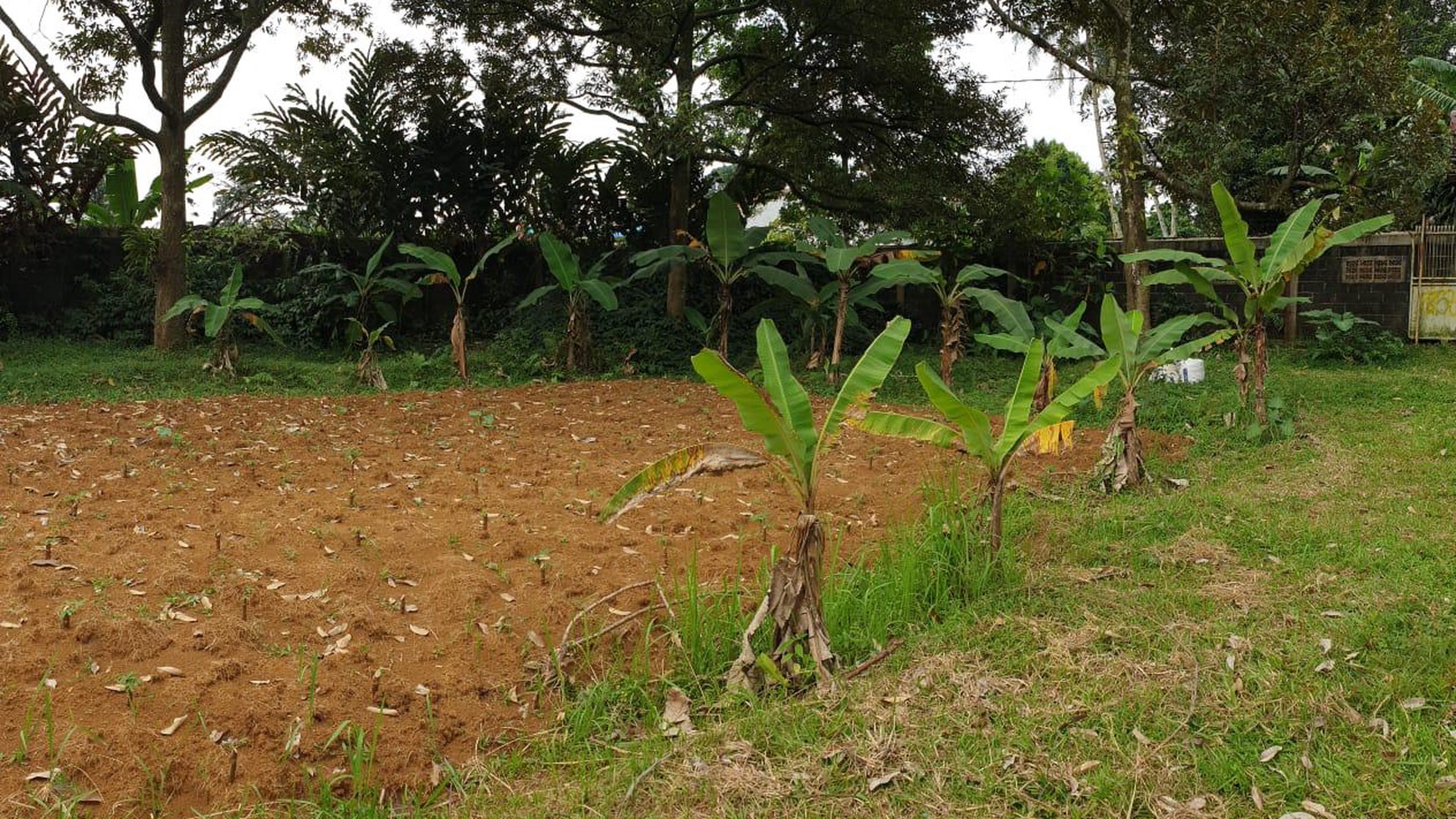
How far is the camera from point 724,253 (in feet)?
28.8

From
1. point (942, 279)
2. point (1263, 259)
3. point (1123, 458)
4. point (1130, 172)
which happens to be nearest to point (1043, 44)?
point (1130, 172)

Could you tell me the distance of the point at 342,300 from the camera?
10.6 metres

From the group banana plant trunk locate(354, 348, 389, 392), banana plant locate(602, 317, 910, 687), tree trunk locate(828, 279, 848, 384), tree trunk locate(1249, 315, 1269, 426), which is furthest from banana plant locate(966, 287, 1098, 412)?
banana plant trunk locate(354, 348, 389, 392)

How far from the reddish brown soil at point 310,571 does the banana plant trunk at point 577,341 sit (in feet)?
9.36

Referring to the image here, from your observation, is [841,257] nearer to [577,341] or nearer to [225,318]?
[577,341]

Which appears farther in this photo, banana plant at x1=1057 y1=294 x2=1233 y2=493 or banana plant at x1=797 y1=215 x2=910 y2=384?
banana plant at x1=797 y1=215 x2=910 y2=384

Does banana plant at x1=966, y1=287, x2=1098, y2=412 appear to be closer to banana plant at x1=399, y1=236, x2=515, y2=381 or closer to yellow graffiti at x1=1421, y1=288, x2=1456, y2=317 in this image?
banana plant at x1=399, y1=236, x2=515, y2=381

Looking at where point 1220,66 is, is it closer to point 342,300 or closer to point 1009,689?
point 1009,689

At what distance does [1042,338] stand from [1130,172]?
5.27 m

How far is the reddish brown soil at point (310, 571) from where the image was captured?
276cm

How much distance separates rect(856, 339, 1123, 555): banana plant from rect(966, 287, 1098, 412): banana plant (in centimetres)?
133

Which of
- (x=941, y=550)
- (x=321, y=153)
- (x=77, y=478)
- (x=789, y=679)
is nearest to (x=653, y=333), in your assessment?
(x=321, y=153)

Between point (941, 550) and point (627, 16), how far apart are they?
7015 mm

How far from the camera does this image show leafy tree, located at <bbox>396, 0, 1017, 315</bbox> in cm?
959
